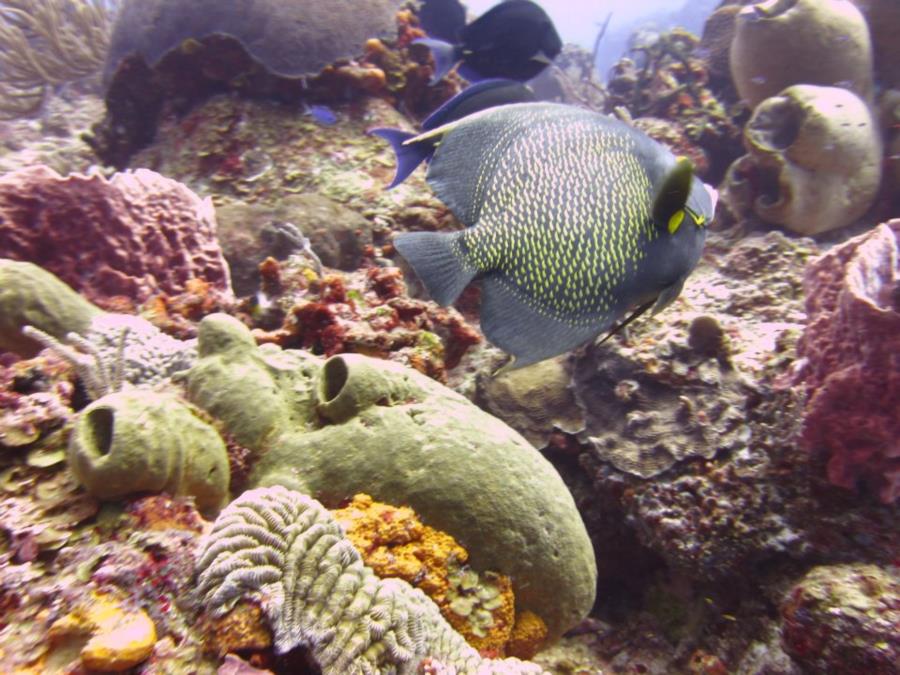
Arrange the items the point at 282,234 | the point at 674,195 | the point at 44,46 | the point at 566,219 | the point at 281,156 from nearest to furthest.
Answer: the point at 674,195
the point at 566,219
the point at 282,234
the point at 281,156
the point at 44,46

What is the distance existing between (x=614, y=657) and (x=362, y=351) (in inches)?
87.1

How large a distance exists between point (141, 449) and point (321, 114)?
4283 millimetres

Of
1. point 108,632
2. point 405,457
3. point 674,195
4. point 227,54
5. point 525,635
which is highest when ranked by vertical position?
point 674,195

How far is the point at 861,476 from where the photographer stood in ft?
8.01

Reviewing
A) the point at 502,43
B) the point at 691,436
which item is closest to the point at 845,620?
the point at 691,436

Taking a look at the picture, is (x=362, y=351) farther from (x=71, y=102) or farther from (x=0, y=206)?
(x=71, y=102)

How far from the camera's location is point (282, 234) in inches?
156

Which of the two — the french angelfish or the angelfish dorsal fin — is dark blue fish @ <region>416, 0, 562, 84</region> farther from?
the angelfish dorsal fin

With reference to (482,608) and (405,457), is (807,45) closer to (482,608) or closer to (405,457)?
(405,457)

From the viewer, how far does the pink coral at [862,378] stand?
90.8 inches

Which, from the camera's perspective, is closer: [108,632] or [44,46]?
[108,632]

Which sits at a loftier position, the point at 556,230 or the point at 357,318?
the point at 556,230

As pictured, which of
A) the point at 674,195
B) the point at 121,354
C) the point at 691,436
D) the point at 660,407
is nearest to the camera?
the point at 674,195

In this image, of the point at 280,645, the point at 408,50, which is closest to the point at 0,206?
the point at 280,645
